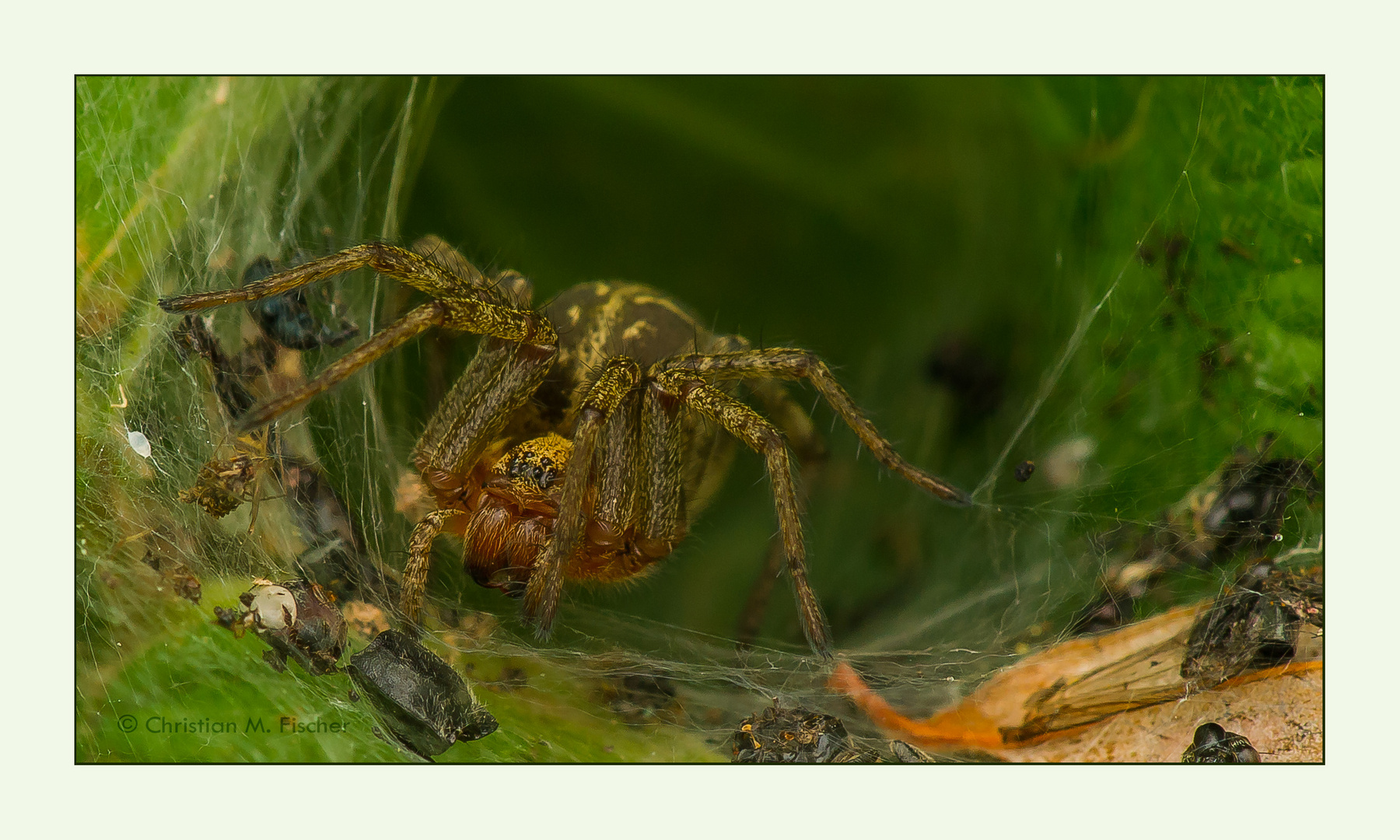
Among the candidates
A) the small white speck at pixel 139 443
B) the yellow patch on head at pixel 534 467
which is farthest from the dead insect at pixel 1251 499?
the small white speck at pixel 139 443

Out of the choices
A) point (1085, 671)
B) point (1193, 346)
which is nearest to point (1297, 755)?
point (1085, 671)

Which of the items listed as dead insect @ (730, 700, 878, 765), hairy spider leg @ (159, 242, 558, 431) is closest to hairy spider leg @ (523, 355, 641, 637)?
hairy spider leg @ (159, 242, 558, 431)

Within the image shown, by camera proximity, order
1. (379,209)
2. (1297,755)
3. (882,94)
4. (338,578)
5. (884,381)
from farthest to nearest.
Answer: (884,381), (379,209), (882,94), (338,578), (1297,755)

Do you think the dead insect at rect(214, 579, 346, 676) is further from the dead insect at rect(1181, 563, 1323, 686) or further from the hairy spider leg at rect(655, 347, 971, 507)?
the dead insect at rect(1181, 563, 1323, 686)

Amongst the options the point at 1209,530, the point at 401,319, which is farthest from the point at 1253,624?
the point at 401,319

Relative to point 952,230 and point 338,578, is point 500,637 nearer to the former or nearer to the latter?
point 338,578
